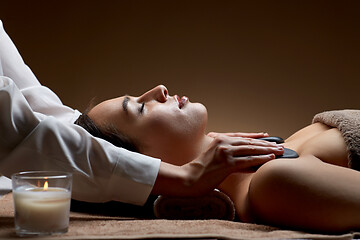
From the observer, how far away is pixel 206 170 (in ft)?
3.72

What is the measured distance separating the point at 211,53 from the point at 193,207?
5.74ft

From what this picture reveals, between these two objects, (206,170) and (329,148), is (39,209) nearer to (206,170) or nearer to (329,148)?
(206,170)

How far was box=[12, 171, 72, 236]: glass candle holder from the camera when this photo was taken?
921mm

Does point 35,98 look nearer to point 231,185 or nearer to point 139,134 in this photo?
point 139,134

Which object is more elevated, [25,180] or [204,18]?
[204,18]

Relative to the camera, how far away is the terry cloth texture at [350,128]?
4.07ft

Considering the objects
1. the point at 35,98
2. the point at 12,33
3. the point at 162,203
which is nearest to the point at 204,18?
the point at 12,33

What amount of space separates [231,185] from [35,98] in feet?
2.75

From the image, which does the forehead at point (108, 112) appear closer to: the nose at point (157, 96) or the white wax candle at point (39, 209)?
the nose at point (157, 96)

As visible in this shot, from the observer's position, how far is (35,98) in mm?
1783

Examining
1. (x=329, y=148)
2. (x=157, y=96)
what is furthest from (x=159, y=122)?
(x=329, y=148)

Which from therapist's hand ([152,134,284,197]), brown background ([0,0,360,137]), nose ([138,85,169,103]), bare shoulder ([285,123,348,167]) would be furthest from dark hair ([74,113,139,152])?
brown background ([0,0,360,137])

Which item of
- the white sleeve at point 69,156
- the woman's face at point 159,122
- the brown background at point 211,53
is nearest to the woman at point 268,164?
the woman's face at point 159,122

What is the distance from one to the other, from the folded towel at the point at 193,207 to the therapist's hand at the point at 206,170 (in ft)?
0.15
